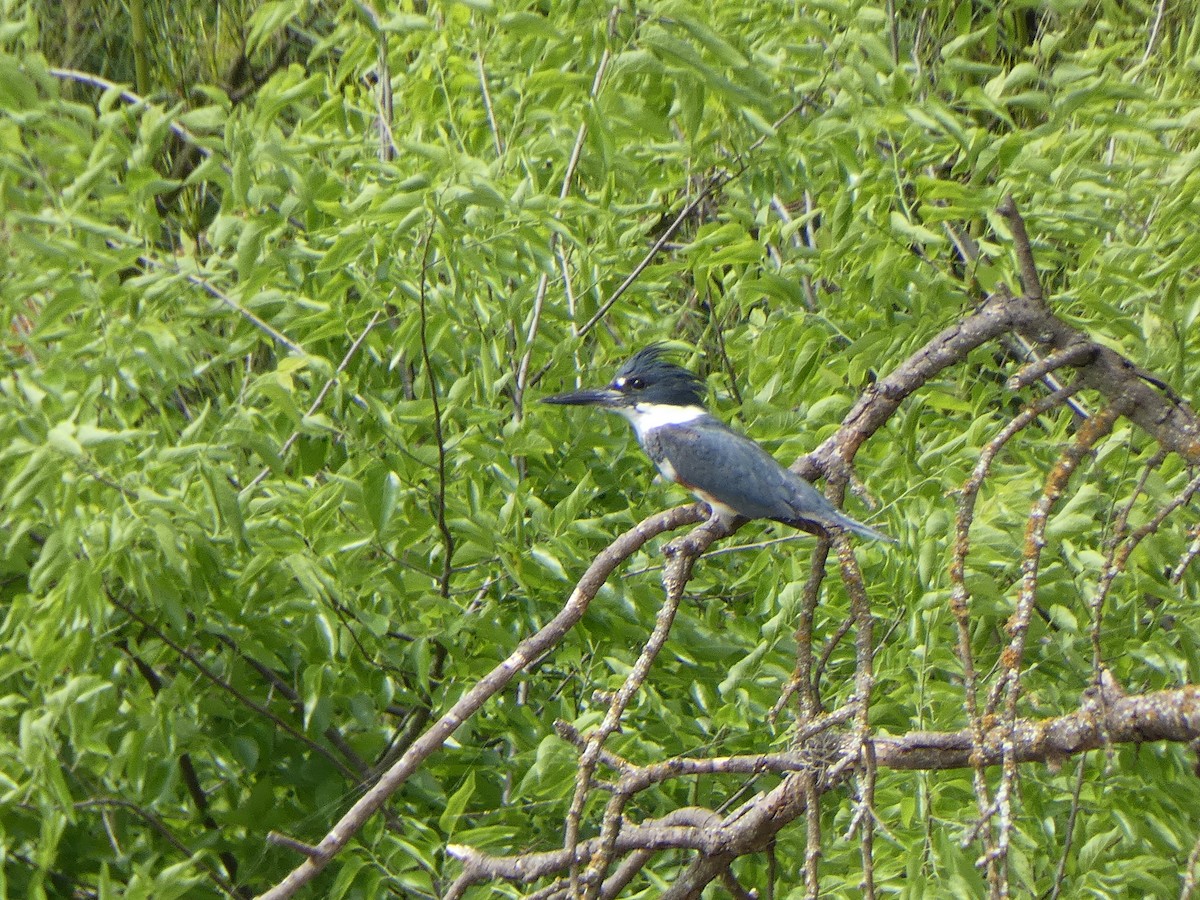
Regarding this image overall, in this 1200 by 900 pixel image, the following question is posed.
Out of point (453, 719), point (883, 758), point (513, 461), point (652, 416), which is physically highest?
point (453, 719)

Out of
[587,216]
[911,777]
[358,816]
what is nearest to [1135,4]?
[587,216]

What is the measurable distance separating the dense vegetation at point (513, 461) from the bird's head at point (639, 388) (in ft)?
0.23

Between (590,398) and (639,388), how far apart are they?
10cm

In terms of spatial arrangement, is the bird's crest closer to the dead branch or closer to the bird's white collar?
the bird's white collar

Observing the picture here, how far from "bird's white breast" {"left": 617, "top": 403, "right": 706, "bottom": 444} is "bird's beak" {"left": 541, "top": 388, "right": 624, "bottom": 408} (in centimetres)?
4

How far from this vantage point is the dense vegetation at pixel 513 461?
2.14 meters

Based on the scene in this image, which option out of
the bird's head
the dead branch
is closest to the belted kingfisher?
the bird's head

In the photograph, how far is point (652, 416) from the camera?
2.61m

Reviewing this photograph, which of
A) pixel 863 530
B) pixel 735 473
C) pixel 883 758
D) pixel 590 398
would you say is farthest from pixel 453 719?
pixel 590 398

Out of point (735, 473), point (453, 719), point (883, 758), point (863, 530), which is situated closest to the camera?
point (453, 719)

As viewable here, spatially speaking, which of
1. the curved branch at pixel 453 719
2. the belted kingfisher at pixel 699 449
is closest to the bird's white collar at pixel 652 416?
the belted kingfisher at pixel 699 449

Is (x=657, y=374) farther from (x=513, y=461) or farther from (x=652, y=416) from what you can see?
(x=513, y=461)

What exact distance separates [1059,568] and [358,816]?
1.37 metres

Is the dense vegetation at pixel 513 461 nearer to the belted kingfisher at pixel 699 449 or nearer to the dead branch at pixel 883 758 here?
the belted kingfisher at pixel 699 449
